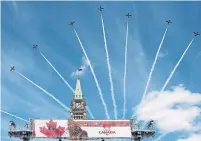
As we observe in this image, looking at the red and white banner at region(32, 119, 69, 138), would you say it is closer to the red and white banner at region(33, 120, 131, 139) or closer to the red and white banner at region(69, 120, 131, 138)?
the red and white banner at region(33, 120, 131, 139)

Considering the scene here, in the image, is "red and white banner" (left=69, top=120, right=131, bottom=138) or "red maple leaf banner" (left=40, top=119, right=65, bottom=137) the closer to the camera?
"red maple leaf banner" (left=40, top=119, right=65, bottom=137)

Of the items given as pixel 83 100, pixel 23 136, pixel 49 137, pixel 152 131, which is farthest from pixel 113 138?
pixel 83 100

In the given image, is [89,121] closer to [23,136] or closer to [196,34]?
[23,136]

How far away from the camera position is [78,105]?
156625 mm

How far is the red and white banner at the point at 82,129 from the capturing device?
57.7 meters

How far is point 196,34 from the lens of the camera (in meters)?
55.4

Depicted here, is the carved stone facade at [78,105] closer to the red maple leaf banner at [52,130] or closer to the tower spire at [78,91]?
the tower spire at [78,91]

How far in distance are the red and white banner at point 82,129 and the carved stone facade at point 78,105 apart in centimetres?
9169

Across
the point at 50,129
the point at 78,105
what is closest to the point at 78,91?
the point at 78,105

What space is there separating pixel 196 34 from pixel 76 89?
109234 mm

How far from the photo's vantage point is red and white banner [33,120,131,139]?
57.7 m

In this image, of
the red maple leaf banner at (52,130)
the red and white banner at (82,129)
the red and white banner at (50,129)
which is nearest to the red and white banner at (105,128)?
the red and white banner at (82,129)

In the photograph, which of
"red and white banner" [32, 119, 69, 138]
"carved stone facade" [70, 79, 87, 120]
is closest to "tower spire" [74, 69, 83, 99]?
"carved stone facade" [70, 79, 87, 120]

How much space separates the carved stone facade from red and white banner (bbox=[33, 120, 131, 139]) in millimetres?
91686
